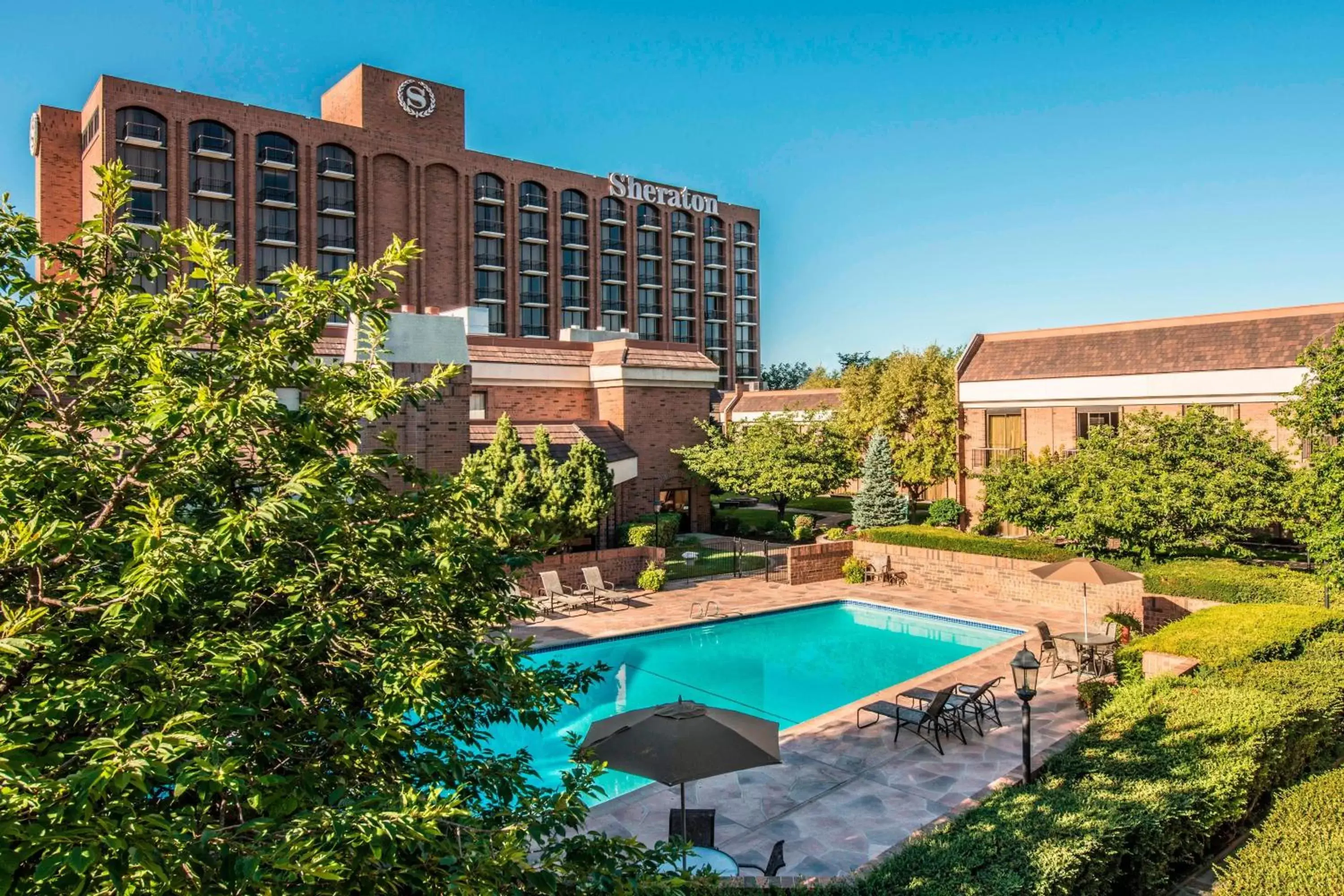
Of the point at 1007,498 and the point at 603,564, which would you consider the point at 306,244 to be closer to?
the point at 603,564

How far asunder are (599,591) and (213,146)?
4017cm

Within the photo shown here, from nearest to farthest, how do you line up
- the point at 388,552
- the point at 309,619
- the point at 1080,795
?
the point at 309,619
the point at 388,552
the point at 1080,795

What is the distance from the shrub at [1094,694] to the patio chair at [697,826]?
20.2 ft

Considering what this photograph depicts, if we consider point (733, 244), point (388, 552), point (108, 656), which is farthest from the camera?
point (733, 244)

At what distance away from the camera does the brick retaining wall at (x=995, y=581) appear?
19.7 meters

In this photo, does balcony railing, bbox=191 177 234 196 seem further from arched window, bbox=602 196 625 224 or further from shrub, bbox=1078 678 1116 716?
shrub, bbox=1078 678 1116 716

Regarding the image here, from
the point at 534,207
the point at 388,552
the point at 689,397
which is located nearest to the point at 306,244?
A: the point at 534,207

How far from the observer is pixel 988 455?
110 feet

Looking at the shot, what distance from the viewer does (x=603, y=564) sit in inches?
938

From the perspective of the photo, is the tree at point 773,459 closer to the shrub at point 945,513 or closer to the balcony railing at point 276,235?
the shrub at point 945,513

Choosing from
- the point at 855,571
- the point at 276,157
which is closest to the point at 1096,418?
the point at 855,571

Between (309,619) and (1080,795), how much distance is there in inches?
281

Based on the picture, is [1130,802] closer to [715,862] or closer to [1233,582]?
[715,862]

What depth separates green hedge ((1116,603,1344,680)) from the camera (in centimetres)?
1239
